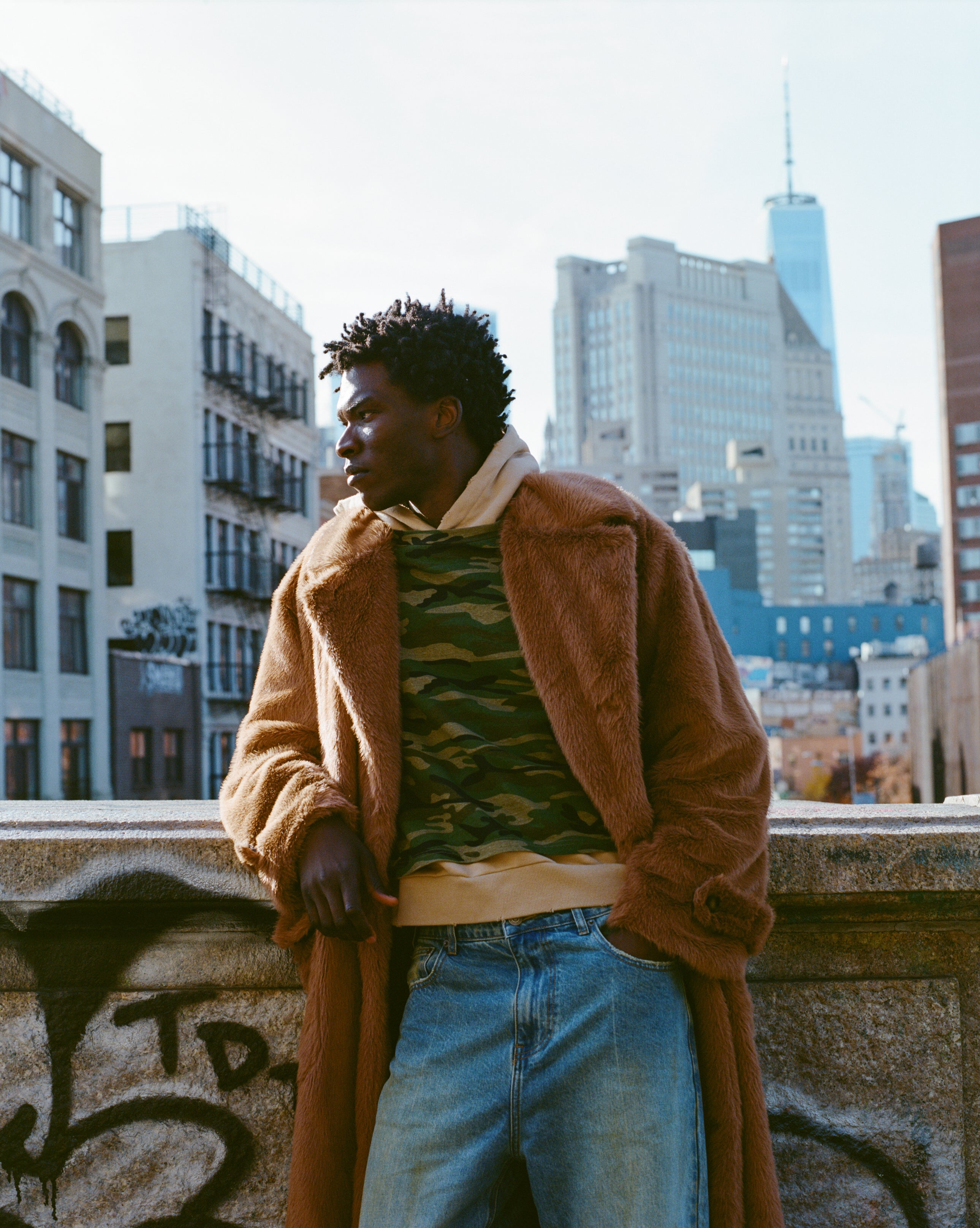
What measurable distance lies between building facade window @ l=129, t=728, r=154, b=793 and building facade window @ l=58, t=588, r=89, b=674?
3954 mm

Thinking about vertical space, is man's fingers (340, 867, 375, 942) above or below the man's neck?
below

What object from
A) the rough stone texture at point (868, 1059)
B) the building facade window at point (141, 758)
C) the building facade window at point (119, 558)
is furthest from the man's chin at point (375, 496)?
the building facade window at point (119, 558)

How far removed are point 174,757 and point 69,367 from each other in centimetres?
1255

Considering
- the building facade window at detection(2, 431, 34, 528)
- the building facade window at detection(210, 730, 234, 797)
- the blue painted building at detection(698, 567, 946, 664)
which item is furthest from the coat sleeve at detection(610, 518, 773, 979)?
the blue painted building at detection(698, 567, 946, 664)

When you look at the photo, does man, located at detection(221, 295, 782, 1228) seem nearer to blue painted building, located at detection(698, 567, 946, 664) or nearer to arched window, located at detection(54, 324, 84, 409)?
arched window, located at detection(54, 324, 84, 409)

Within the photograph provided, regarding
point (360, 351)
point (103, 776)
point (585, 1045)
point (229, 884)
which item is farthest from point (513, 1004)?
point (103, 776)

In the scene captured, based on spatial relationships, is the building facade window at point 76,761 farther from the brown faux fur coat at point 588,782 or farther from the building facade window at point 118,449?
the brown faux fur coat at point 588,782

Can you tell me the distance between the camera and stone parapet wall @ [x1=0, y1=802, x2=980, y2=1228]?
3.03 m

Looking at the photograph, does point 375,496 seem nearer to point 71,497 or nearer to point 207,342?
point 71,497

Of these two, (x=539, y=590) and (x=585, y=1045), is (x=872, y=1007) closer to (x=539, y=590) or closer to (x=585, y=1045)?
(x=585, y=1045)

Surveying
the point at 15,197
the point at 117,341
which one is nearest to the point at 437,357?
the point at 15,197

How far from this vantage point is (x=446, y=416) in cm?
272

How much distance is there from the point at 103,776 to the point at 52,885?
34.0m

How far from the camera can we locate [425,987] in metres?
2.48
